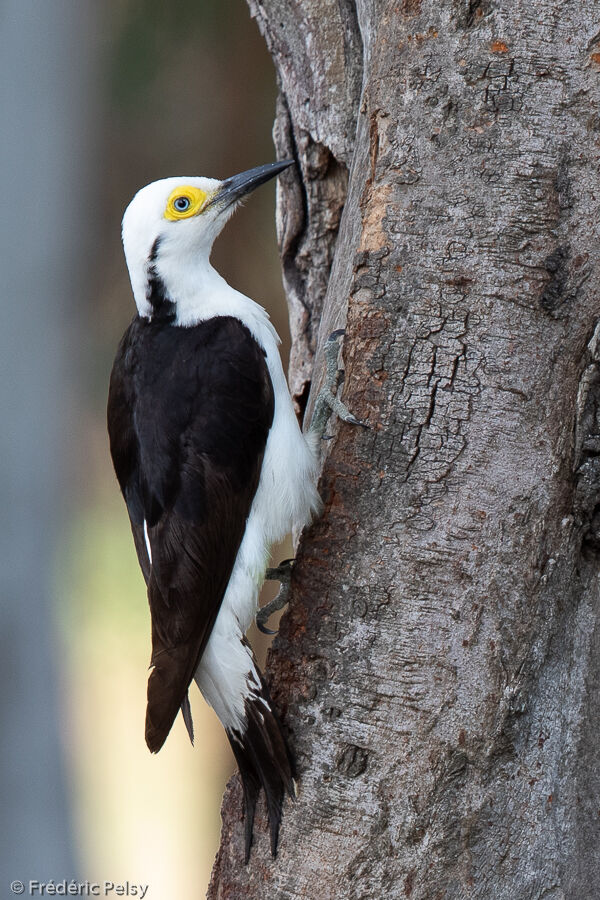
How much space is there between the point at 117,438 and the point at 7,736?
2410 millimetres

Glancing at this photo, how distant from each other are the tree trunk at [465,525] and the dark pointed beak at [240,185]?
23.7 inches

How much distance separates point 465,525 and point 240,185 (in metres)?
1.33

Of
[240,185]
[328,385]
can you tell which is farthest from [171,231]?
[328,385]

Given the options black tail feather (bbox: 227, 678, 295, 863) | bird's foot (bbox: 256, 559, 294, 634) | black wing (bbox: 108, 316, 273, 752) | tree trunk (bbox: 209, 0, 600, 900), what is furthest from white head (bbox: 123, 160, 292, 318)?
black tail feather (bbox: 227, 678, 295, 863)

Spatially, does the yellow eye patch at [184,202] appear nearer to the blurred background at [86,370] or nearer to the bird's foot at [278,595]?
the bird's foot at [278,595]

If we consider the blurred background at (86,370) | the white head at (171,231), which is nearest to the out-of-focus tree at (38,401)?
the blurred background at (86,370)

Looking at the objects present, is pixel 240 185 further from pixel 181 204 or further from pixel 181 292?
pixel 181 292

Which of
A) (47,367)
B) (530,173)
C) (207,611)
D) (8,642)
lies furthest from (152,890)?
(530,173)

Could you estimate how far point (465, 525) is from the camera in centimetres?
222

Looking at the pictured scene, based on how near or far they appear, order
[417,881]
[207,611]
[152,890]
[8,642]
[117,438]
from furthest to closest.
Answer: [152,890] < [8,642] < [117,438] < [207,611] < [417,881]

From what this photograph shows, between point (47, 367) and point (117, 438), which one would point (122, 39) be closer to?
point (47, 367)

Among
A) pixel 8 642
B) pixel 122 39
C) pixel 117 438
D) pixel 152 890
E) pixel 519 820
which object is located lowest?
pixel 152 890

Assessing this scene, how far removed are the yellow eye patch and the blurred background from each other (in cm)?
173

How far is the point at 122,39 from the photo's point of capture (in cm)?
462
